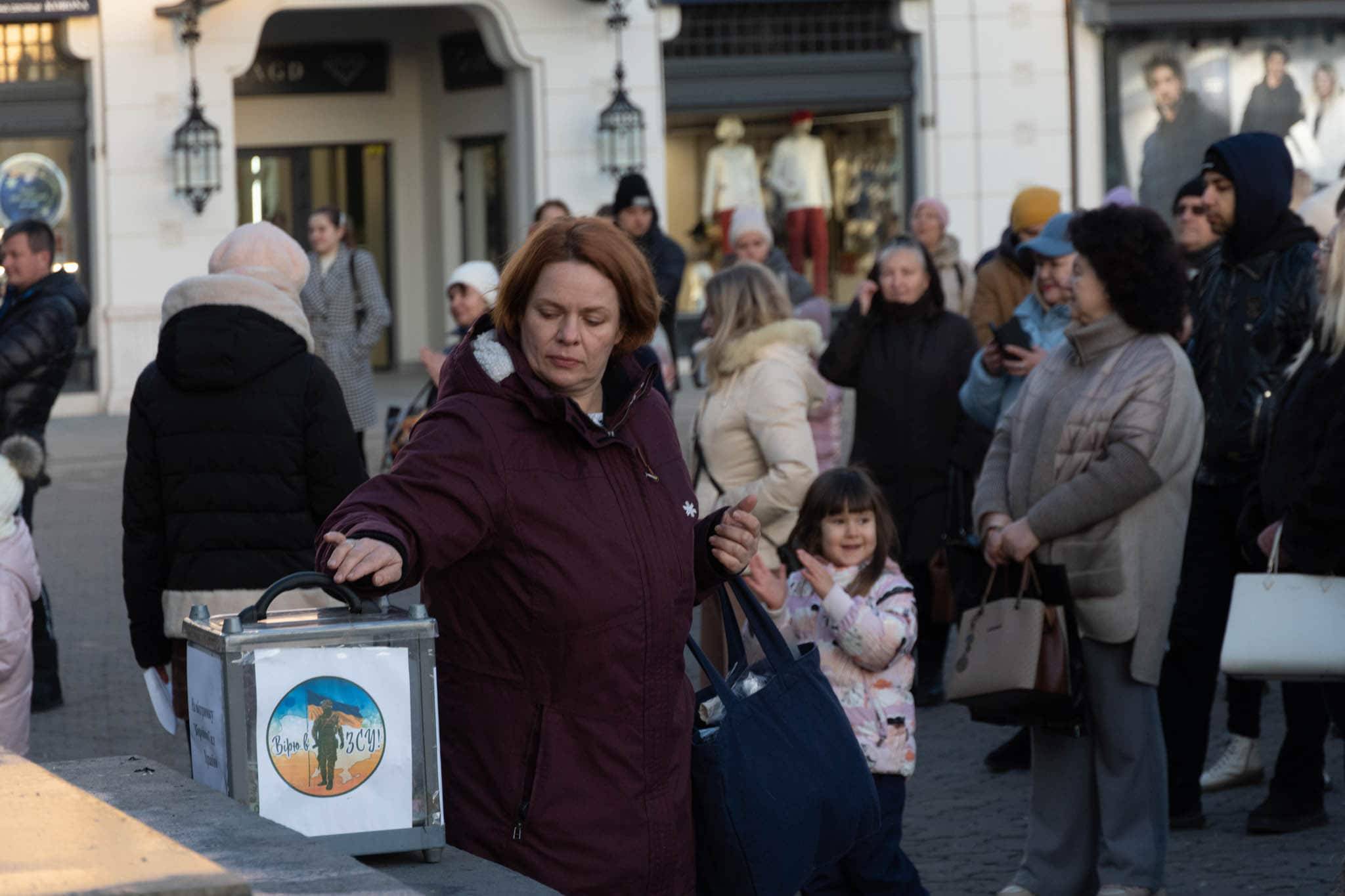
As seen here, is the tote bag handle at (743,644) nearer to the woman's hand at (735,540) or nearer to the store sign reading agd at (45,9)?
the woman's hand at (735,540)

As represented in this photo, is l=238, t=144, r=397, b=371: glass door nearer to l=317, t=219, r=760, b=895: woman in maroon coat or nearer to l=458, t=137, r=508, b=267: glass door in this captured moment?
l=458, t=137, r=508, b=267: glass door

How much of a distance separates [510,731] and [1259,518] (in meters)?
3.17

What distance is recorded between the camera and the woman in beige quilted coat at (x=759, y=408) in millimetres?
6980

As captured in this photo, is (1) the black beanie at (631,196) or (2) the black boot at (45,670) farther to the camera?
(1) the black beanie at (631,196)

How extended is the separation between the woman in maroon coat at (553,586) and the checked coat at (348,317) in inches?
362

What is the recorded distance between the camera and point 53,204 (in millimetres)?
20078

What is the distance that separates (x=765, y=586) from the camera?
512cm

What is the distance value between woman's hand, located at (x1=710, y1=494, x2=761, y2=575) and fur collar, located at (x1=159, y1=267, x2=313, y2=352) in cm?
228

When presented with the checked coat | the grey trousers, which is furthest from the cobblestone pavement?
the checked coat

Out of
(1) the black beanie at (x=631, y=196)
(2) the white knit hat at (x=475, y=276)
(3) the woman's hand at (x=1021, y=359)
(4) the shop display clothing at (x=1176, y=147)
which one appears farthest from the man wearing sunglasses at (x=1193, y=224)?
(4) the shop display clothing at (x=1176, y=147)

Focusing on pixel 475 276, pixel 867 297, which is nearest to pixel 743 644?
pixel 867 297

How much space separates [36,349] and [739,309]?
312 centimetres

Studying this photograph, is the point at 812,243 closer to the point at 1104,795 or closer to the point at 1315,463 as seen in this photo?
the point at 1104,795

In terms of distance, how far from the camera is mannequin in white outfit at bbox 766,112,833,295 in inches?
867
